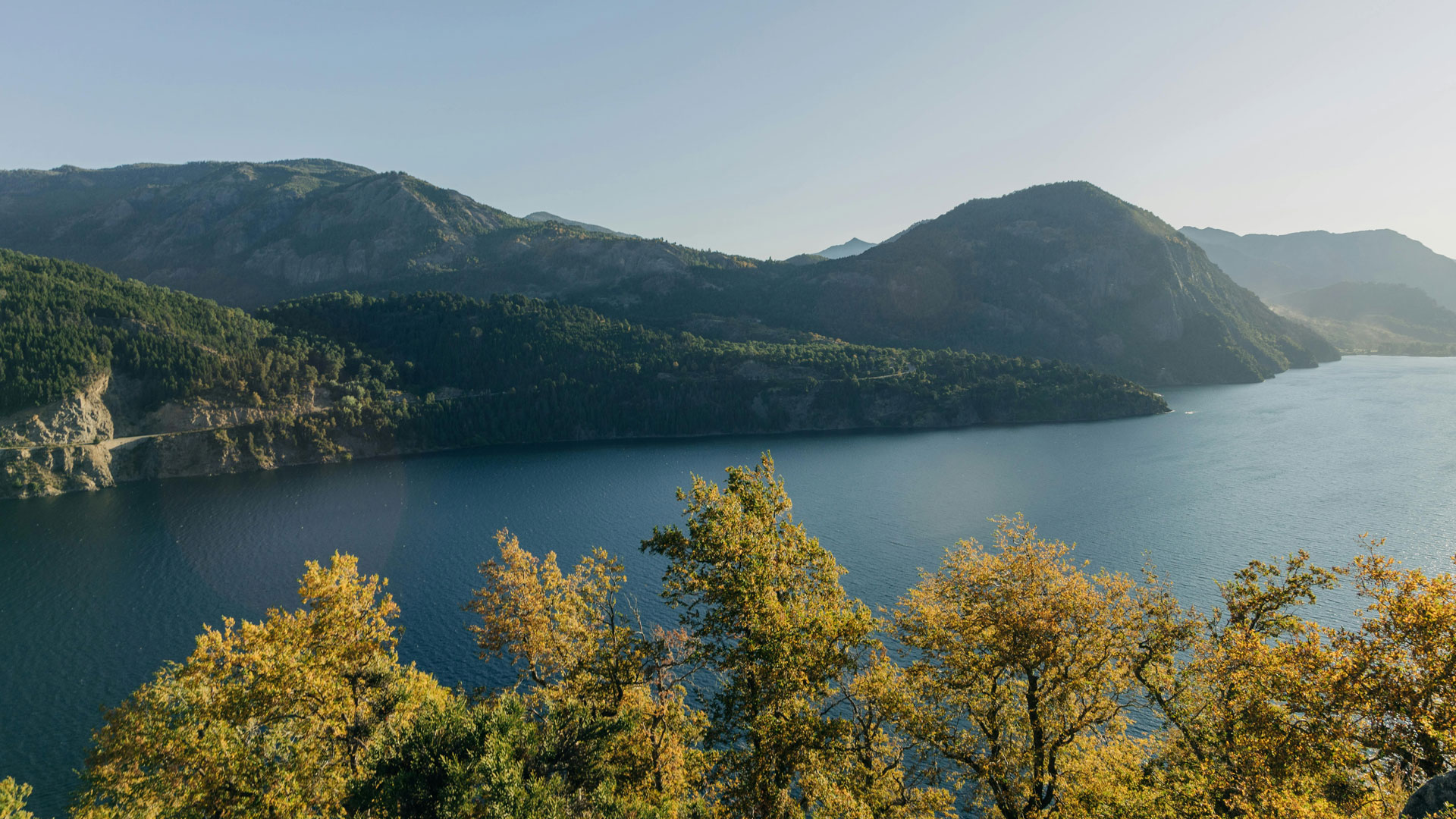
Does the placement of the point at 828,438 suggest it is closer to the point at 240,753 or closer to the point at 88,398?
the point at 240,753

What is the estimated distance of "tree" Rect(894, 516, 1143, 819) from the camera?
25422 mm

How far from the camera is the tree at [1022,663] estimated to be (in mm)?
25422

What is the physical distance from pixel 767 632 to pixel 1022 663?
10785mm

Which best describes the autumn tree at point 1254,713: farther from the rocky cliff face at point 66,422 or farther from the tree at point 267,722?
the rocky cliff face at point 66,422

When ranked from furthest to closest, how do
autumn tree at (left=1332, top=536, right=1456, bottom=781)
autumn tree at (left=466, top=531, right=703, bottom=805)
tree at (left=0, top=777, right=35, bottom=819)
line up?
autumn tree at (left=466, top=531, right=703, bottom=805) → tree at (left=0, top=777, right=35, bottom=819) → autumn tree at (left=1332, top=536, right=1456, bottom=781)

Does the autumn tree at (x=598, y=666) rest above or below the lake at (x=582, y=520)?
above

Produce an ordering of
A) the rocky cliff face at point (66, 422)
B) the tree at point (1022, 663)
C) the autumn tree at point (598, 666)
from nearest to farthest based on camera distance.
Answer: the tree at point (1022, 663) < the autumn tree at point (598, 666) < the rocky cliff face at point (66, 422)

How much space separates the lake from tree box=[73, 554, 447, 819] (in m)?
24.3

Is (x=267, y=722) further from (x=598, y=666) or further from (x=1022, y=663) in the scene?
(x=1022, y=663)

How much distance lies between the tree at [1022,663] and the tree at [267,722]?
2504cm

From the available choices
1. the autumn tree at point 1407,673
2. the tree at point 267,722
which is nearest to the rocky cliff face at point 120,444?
the tree at point 267,722

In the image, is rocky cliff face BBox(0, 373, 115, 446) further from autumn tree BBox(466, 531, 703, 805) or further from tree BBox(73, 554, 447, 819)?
autumn tree BBox(466, 531, 703, 805)

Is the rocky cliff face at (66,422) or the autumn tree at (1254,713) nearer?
the autumn tree at (1254,713)

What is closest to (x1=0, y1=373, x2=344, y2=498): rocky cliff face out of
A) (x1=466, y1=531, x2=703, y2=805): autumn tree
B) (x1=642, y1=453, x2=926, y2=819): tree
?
(x1=466, y1=531, x2=703, y2=805): autumn tree
